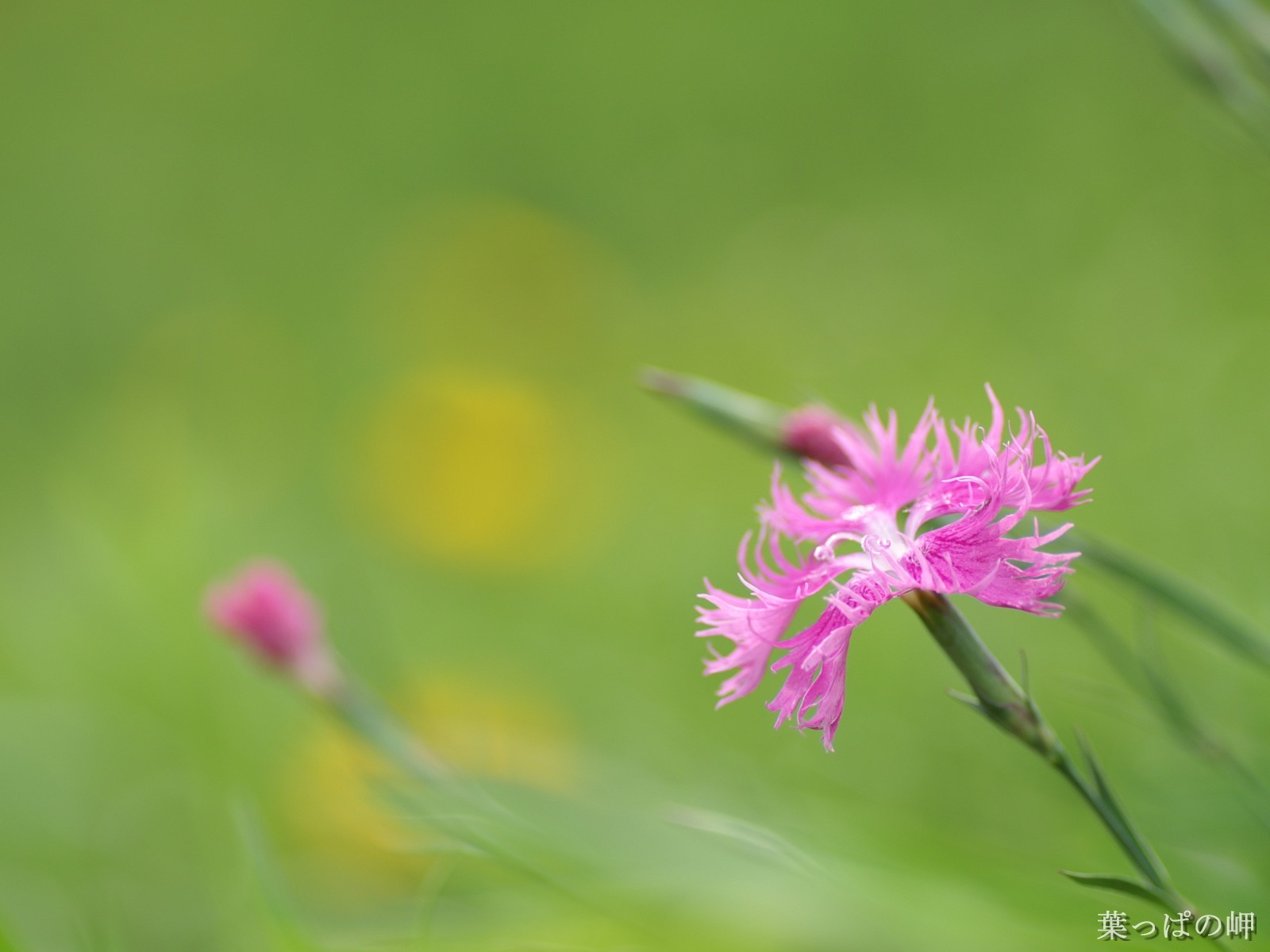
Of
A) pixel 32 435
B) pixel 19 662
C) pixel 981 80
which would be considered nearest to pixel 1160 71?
pixel 981 80

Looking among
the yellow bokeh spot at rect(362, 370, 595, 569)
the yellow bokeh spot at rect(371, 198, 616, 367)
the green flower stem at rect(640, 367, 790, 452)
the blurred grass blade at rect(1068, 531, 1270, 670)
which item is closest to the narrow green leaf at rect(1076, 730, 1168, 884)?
the blurred grass blade at rect(1068, 531, 1270, 670)

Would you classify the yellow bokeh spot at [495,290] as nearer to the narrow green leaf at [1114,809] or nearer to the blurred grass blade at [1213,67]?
the blurred grass blade at [1213,67]

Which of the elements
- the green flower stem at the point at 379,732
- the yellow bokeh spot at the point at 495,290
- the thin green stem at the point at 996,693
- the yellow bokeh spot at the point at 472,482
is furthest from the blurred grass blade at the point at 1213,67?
the yellow bokeh spot at the point at 495,290

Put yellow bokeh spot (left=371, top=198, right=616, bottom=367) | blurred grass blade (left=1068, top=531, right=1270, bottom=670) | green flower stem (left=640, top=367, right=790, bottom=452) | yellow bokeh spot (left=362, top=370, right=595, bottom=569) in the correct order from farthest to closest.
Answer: yellow bokeh spot (left=371, top=198, right=616, bottom=367)
yellow bokeh spot (left=362, top=370, right=595, bottom=569)
green flower stem (left=640, top=367, right=790, bottom=452)
blurred grass blade (left=1068, top=531, right=1270, bottom=670)

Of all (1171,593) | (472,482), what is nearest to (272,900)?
(1171,593)

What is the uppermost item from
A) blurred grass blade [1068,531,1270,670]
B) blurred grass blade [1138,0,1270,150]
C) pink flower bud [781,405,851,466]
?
blurred grass blade [1138,0,1270,150]

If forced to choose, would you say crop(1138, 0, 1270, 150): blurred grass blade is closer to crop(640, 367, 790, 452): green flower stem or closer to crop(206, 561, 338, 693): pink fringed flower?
crop(640, 367, 790, 452): green flower stem
